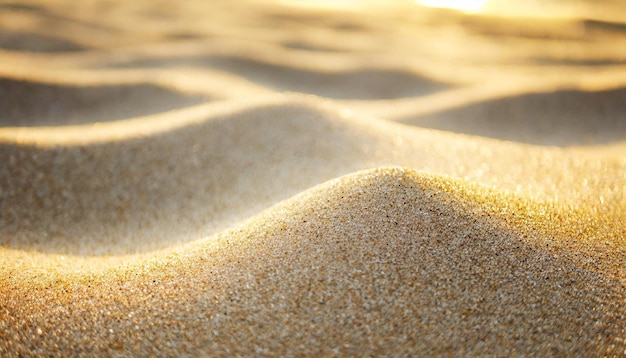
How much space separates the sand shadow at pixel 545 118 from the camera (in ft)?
9.07

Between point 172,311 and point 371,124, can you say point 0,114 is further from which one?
point 172,311

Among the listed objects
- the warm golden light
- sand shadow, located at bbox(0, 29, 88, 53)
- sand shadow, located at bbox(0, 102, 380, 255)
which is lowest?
sand shadow, located at bbox(0, 102, 380, 255)

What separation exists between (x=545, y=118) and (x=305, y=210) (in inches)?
89.1

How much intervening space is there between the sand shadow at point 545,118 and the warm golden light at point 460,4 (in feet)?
11.2

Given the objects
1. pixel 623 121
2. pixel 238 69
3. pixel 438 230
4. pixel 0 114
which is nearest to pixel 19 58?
pixel 0 114

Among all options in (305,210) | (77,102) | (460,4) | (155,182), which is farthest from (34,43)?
(460,4)

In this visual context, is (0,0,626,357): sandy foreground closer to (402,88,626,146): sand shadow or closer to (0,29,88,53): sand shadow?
(402,88,626,146): sand shadow


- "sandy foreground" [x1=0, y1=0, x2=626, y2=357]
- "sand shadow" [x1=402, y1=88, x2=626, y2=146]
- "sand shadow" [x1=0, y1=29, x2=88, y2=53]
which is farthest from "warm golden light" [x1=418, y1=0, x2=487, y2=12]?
"sand shadow" [x1=0, y1=29, x2=88, y2=53]

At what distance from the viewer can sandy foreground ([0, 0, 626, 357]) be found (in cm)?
99

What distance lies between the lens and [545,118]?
2965 millimetres

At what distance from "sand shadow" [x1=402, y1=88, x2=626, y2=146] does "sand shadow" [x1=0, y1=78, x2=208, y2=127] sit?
1582 millimetres

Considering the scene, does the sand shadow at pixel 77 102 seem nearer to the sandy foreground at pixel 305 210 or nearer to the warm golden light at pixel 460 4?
the sandy foreground at pixel 305 210

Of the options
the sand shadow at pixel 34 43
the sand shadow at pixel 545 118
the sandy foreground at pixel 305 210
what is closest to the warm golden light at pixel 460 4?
the sandy foreground at pixel 305 210

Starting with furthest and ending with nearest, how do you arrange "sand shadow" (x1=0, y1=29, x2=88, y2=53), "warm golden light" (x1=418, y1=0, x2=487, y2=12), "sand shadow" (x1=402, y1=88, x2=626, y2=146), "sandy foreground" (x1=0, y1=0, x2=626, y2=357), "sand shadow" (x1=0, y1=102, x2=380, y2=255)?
1. "warm golden light" (x1=418, y1=0, x2=487, y2=12)
2. "sand shadow" (x1=0, y1=29, x2=88, y2=53)
3. "sand shadow" (x1=402, y1=88, x2=626, y2=146)
4. "sand shadow" (x1=0, y1=102, x2=380, y2=255)
5. "sandy foreground" (x1=0, y1=0, x2=626, y2=357)
